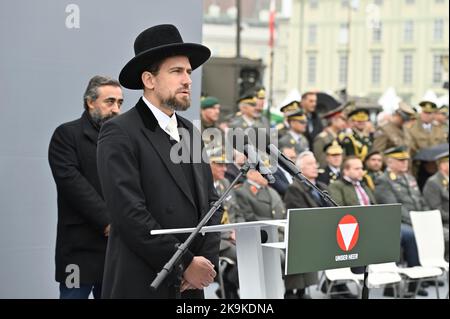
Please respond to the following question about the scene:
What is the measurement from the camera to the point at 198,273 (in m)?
3.73

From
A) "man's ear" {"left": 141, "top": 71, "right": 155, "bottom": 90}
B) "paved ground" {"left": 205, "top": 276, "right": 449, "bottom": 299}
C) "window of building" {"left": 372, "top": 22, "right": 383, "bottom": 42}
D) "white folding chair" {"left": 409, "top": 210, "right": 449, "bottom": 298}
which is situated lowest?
"paved ground" {"left": 205, "top": 276, "right": 449, "bottom": 299}

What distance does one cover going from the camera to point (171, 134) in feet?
13.0

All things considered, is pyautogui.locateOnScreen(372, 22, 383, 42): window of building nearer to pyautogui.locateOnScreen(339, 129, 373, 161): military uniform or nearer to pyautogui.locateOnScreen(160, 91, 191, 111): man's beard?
pyautogui.locateOnScreen(339, 129, 373, 161): military uniform

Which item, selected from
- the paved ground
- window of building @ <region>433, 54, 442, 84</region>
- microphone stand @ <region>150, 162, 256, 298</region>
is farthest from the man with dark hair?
window of building @ <region>433, 54, 442, 84</region>

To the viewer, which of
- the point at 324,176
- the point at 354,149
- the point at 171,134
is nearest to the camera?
the point at 171,134

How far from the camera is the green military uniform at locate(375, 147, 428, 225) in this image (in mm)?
9531

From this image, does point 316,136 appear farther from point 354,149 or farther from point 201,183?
point 201,183

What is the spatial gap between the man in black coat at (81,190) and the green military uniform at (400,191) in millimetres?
5079

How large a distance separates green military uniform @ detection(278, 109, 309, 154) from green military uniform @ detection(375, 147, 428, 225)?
867 millimetres

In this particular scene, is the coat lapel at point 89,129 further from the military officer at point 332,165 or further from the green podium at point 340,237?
the military officer at point 332,165

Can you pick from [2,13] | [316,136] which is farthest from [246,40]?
[2,13]

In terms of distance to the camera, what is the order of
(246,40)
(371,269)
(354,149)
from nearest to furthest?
(371,269), (354,149), (246,40)

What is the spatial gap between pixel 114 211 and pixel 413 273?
502cm
